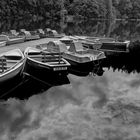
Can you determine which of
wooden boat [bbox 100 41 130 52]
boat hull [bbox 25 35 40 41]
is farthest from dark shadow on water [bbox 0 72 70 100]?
boat hull [bbox 25 35 40 41]

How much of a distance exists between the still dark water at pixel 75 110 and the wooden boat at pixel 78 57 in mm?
1956

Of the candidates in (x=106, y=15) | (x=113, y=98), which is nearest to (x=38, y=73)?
(x=113, y=98)

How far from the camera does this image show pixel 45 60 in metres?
19.5

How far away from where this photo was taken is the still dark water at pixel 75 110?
10562mm

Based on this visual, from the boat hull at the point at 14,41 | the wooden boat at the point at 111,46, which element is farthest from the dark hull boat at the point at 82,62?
the boat hull at the point at 14,41

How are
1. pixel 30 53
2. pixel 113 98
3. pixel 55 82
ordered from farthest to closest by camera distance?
1. pixel 30 53
2. pixel 55 82
3. pixel 113 98

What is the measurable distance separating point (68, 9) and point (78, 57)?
81179 millimetres

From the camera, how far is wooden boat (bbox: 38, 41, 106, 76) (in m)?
21.0

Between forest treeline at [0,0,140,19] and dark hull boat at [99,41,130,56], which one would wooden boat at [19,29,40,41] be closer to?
dark hull boat at [99,41,130,56]

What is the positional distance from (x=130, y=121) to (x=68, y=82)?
715 cm

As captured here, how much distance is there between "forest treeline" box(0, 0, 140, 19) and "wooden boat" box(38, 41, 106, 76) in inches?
2431

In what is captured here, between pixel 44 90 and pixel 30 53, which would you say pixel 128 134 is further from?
pixel 30 53

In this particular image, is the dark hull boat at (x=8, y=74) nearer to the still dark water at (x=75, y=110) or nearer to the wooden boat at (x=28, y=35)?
the still dark water at (x=75, y=110)

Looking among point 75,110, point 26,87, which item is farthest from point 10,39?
point 75,110
